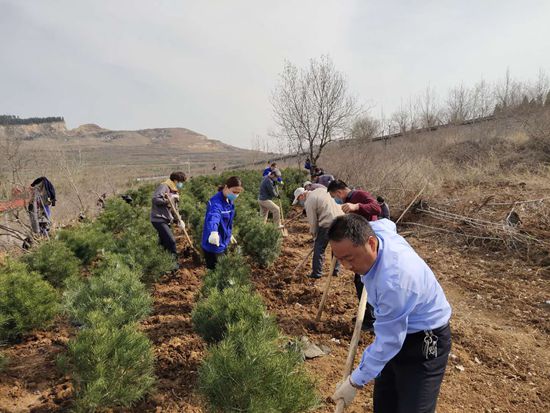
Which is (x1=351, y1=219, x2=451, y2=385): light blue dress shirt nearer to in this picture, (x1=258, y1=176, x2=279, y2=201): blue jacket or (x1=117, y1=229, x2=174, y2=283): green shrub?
(x1=117, y1=229, x2=174, y2=283): green shrub

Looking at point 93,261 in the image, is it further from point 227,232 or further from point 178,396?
point 178,396

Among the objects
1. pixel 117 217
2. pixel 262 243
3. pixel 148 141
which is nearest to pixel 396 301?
pixel 262 243

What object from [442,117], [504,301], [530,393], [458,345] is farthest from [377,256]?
[442,117]

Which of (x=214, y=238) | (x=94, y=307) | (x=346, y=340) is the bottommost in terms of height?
(x=346, y=340)

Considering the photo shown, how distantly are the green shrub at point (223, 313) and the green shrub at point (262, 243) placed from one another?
2920 millimetres

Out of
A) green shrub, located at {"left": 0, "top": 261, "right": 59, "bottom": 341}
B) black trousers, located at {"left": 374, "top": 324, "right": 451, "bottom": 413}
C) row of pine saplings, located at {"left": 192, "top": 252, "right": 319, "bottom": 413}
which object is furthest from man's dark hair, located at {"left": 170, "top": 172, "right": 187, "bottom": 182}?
black trousers, located at {"left": 374, "top": 324, "right": 451, "bottom": 413}

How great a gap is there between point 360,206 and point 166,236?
3489 millimetres

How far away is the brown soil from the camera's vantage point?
3055 millimetres

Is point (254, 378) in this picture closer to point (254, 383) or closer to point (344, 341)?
point (254, 383)

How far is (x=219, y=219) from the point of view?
4465mm

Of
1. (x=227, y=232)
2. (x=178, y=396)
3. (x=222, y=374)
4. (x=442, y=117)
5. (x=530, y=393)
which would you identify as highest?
(x=442, y=117)

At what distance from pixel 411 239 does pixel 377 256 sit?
7.14 metres

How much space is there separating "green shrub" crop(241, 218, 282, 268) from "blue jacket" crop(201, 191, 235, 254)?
62.6 inches

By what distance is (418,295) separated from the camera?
182 cm
